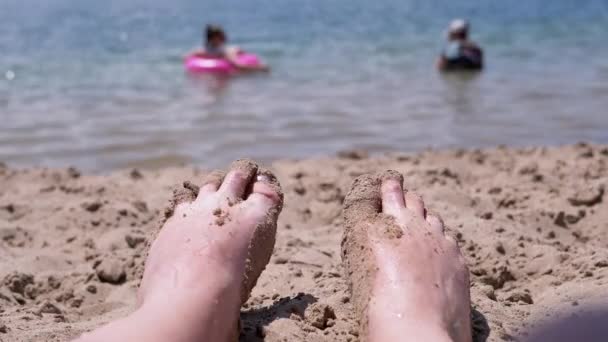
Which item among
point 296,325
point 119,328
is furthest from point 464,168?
point 119,328

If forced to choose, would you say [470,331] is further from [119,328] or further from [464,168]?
[464,168]

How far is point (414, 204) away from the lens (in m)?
2.28

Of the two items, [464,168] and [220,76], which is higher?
[220,76]

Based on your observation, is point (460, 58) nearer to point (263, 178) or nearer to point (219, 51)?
point (219, 51)

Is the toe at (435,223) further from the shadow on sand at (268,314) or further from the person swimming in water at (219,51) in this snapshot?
the person swimming in water at (219,51)

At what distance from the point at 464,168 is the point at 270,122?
84.4 inches

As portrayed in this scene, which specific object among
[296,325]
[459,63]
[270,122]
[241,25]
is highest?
[241,25]

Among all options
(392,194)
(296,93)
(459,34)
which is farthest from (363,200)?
(459,34)

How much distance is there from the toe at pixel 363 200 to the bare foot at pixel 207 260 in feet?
0.73

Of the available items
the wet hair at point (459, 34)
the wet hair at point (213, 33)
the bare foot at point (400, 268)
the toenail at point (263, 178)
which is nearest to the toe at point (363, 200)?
the bare foot at point (400, 268)

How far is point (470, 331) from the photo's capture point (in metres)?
1.85

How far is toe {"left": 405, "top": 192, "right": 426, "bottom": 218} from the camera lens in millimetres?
2236

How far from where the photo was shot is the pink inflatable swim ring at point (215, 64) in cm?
872

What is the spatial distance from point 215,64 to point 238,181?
22.1 feet
